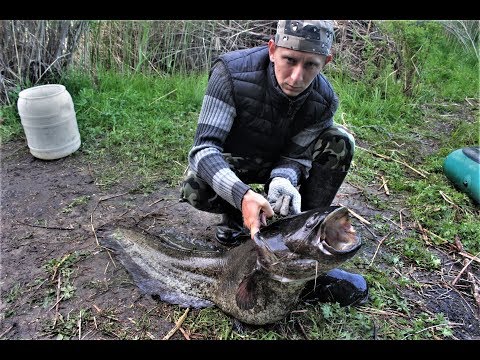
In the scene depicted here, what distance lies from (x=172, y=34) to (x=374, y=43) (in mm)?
2762

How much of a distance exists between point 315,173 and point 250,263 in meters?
0.84

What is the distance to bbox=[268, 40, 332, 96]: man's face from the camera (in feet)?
7.22

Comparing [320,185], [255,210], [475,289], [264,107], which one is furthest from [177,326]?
[475,289]

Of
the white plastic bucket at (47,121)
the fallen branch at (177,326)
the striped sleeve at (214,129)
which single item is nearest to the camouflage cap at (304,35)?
the striped sleeve at (214,129)

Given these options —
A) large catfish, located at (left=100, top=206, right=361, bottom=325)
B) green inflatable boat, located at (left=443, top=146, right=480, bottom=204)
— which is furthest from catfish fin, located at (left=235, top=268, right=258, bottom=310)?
green inflatable boat, located at (left=443, top=146, right=480, bottom=204)

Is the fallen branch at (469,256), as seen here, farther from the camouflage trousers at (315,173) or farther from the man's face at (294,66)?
the man's face at (294,66)

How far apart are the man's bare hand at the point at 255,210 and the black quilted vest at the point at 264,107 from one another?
2.04 feet

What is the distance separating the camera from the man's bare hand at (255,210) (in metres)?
2.12

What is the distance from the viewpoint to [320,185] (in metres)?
2.82

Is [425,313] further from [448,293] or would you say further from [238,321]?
[238,321]

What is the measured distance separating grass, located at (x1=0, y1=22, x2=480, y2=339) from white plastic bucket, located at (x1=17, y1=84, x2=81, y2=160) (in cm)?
27

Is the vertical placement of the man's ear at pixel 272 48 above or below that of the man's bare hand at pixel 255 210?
above

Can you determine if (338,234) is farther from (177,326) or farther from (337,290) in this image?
(177,326)

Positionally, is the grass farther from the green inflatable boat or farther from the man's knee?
the man's knee
